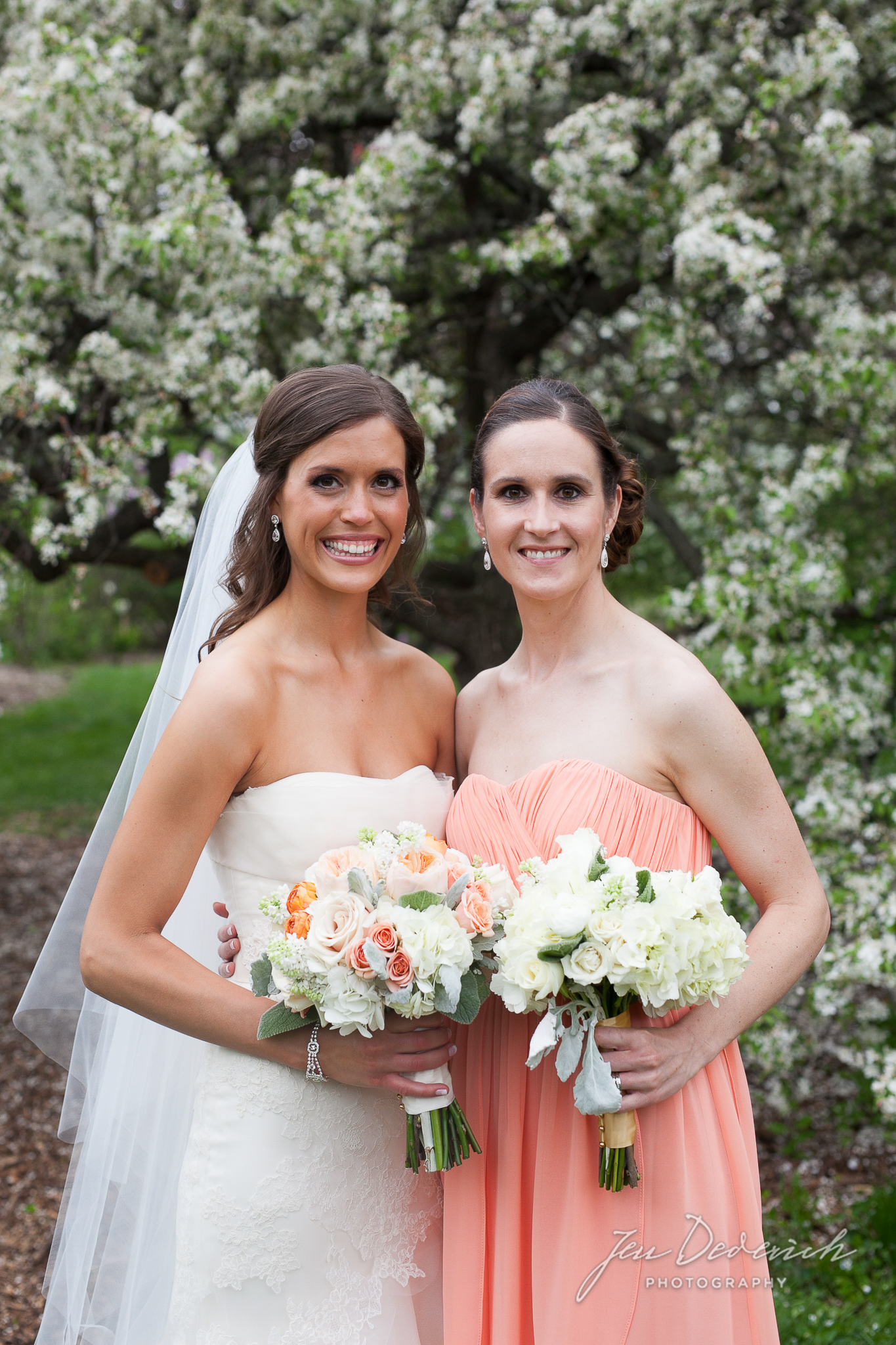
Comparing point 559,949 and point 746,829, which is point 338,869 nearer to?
point 559,949

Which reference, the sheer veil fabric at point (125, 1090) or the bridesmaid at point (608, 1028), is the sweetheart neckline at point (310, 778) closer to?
the bridesmaid at point (608, 1028)

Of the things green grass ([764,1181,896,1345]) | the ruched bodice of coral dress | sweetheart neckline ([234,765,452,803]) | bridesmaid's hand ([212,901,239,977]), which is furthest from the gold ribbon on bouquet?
green grass ([764,1181,896,1345])

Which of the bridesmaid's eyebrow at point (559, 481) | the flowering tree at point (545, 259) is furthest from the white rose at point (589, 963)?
the flowering tree at point (545, 259)

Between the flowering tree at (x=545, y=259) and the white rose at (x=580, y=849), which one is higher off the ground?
the flowering tree at (x=545, y=259)

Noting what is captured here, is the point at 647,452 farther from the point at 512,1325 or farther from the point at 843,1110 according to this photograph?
the point at 512,1325

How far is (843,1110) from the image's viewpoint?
531cm

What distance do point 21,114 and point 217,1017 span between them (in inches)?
159

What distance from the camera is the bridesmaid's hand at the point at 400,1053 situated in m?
2.28

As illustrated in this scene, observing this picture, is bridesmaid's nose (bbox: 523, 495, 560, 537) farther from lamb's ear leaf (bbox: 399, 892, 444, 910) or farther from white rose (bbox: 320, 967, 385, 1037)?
white rose (bbox: 320, 967, 385, 1037)

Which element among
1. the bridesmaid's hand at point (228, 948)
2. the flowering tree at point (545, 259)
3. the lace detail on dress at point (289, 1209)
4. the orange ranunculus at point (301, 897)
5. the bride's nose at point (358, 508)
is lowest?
the lace detail on dress at point (289, 1209)

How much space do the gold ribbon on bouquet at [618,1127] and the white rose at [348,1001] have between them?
497 millimetres

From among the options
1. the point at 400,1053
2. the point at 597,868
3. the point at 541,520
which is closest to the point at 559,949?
the point at 597,868

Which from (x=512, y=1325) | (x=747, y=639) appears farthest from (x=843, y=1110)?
(x=512, y=1325)

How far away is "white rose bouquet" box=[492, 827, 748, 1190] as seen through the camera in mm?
2018
